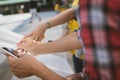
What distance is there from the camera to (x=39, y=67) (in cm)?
77

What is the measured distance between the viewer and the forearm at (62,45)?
0.98 metres

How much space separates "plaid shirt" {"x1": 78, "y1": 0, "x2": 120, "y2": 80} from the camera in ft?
1.97

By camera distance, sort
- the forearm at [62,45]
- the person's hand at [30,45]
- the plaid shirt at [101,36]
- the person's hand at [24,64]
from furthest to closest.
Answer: the person's hand at [30,45], the forearm at [62,45], the person's hand at [24,64], the plaid shirt at [101,36]

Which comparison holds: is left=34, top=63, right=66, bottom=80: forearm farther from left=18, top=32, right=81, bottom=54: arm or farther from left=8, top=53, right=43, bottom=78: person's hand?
left=18, top=32, right=81, bottom=54: arm

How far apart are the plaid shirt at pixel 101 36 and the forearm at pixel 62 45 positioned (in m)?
0.31

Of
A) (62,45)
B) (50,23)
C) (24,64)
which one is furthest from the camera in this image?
(50,23)

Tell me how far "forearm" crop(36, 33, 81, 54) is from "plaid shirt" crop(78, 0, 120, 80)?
31 cm

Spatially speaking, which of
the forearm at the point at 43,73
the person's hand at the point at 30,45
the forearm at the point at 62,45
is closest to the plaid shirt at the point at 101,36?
the forearm at the point at 43,73

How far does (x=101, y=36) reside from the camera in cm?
61

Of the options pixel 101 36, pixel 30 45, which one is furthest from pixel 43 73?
pixel 30 45

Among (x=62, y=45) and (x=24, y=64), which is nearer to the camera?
(x=24, y=64)

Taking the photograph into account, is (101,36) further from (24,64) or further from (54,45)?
(54,45)

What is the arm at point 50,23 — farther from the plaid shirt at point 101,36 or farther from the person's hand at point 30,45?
the plaid shirt at point 101,36

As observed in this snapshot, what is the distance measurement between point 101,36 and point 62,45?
1.41ft
